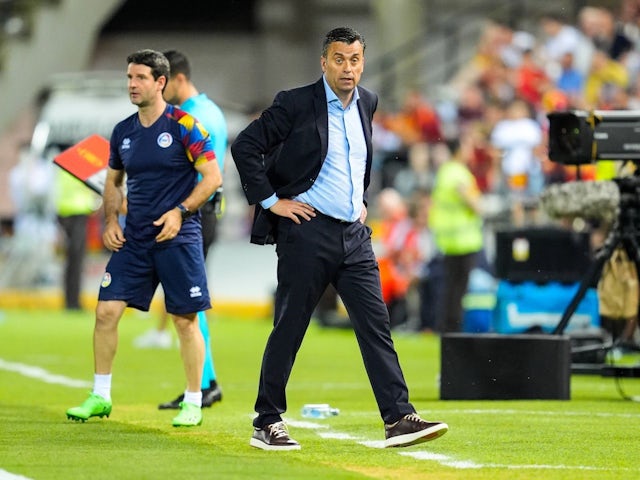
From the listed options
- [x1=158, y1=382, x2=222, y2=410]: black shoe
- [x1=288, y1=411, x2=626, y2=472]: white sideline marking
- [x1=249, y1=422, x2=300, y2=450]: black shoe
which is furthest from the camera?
[x1=158, y1=382, x2=222, y2=410]: black shoe

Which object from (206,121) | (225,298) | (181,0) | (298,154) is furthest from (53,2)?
(298,154)

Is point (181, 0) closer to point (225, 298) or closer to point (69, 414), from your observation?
point (225, 298)

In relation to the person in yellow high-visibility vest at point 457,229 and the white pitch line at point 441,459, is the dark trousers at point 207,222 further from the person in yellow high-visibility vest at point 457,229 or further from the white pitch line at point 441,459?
the person in yellow high-visibility vest at point 457,229

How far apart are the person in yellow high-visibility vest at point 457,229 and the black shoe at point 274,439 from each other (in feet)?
32.1

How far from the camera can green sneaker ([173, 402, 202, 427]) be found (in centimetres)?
971

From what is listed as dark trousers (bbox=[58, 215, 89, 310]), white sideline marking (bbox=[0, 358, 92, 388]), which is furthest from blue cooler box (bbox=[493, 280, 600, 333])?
dark trousers (bbox=[58, 215, 89, 310])

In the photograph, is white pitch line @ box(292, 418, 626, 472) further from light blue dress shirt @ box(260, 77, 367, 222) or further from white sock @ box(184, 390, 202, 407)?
light blue dress shirt @ box(260, 77, 367, 222)

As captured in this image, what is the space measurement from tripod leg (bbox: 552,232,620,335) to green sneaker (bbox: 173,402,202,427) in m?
3.24

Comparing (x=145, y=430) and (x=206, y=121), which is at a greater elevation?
(x=206, y=121)

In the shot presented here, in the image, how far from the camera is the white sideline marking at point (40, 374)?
13.0 metres

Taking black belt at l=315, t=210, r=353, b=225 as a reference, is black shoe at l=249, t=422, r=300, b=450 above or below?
below

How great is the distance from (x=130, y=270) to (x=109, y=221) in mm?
342

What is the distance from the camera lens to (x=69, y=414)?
32.3 feet

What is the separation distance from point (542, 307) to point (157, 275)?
6.66 meters
